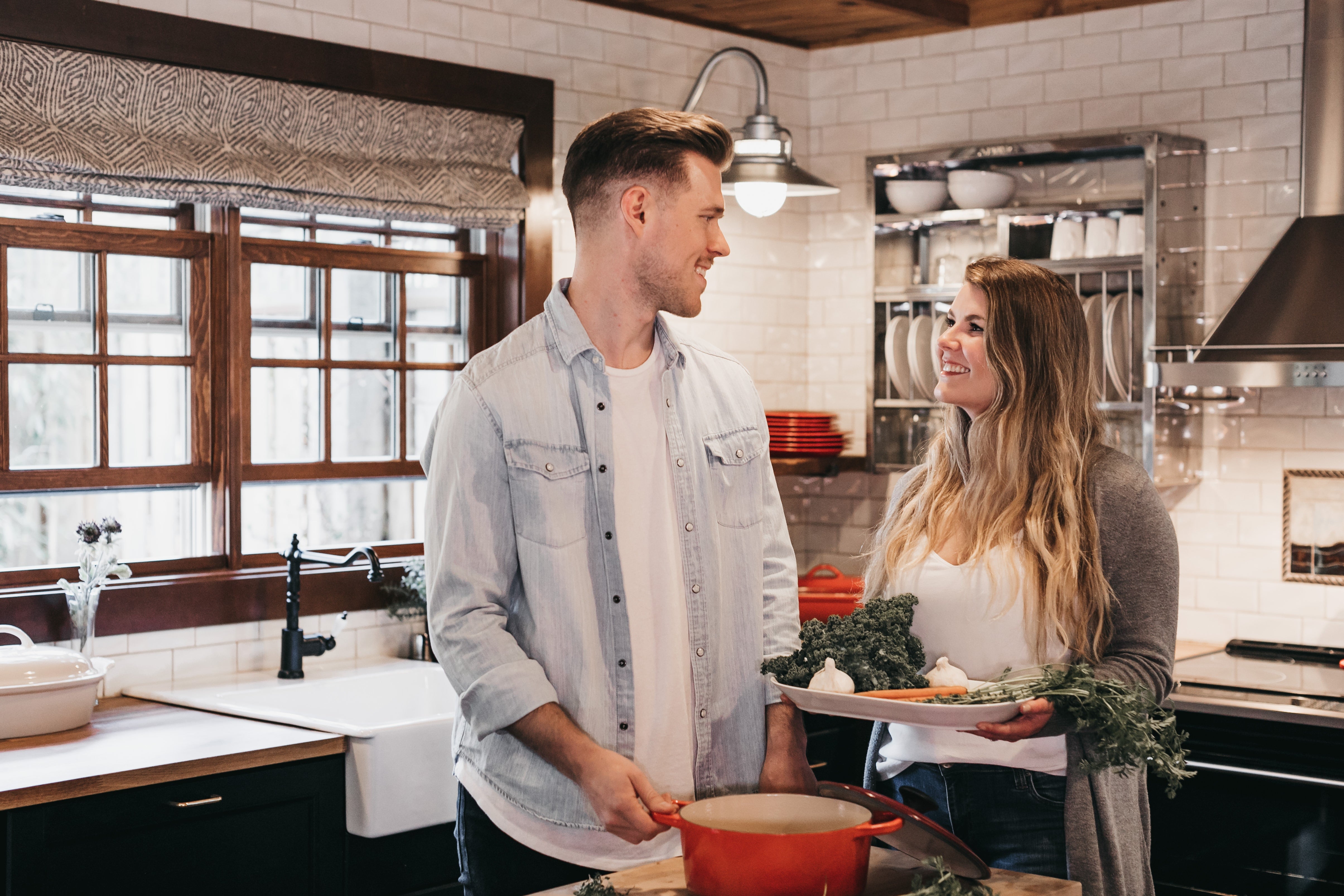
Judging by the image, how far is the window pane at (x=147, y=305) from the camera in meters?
3.51

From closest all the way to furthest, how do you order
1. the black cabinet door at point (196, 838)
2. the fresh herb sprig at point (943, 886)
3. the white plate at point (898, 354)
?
the fresh herb sprig at point (943, 886) → the black cabinet door at point (196, 838) → the white plate at point (898, 354)

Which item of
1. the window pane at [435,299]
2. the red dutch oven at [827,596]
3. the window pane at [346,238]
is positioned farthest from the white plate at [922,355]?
the window pane at [346,238]

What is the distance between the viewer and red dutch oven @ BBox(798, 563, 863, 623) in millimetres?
3854

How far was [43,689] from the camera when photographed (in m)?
2.84

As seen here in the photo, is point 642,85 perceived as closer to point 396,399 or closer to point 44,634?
point 396,399

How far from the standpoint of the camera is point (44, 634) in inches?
127

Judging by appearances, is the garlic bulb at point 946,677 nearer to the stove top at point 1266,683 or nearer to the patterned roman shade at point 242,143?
the stove top at point 1266,683

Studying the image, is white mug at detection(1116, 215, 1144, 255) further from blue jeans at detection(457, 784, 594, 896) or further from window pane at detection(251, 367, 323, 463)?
blue jeans at detection(457, 784, 594, 896)

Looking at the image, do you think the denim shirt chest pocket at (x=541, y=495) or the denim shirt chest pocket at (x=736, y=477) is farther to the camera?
the denim shirt chest pocket at (x=736, y=477)

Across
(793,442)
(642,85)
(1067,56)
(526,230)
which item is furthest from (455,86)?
(1067,56)

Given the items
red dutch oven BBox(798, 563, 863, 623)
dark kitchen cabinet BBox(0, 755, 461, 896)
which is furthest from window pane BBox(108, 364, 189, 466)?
red dutch oven BBox(798, 563, 863, 623)

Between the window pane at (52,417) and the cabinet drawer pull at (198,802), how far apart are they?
1.10m

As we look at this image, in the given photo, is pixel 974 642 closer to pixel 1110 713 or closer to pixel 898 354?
pixel 1110 713

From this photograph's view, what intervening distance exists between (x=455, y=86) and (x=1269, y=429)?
254cm
